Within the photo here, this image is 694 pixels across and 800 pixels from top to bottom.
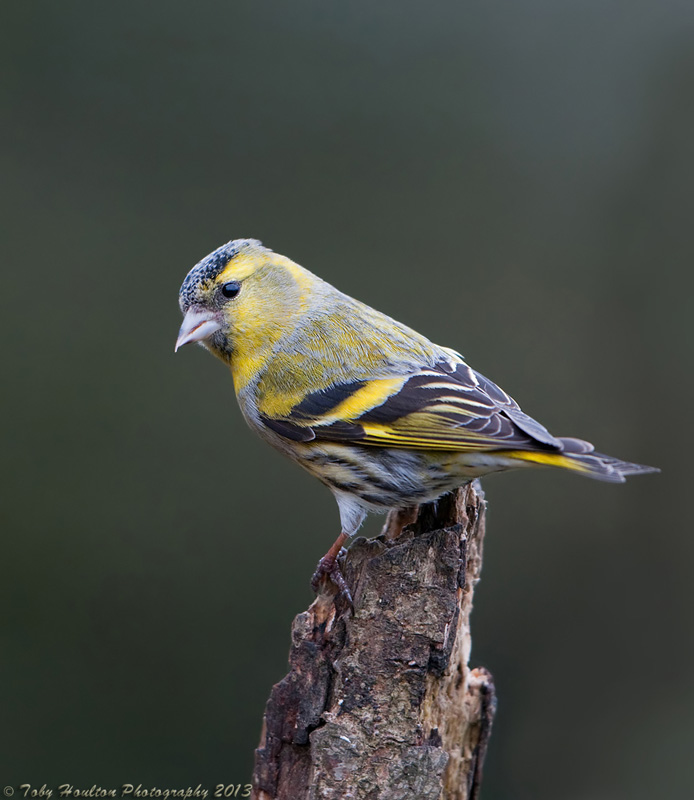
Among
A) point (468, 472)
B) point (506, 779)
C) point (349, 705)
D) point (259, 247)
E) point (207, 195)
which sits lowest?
point (506, 779)

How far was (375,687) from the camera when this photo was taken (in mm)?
2908

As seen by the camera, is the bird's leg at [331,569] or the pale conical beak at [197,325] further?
A: the pale conical beak at [197,325]

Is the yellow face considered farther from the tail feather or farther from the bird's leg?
the tail feather

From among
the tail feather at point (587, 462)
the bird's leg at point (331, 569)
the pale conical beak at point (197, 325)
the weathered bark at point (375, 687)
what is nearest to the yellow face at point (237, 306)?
the pale conical beak at point (197, 325)

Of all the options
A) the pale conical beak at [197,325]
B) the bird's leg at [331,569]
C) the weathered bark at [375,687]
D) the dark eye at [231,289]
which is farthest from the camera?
the dark eye at [231,289]

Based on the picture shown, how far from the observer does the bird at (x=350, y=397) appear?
3293 mm

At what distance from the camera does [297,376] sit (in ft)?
12.4

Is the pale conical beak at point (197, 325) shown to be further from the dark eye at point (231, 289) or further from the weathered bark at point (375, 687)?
the weathered bark at point (375, 687)

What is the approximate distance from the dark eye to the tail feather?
156 centimetres

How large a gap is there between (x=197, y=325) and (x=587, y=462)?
5.96 ft

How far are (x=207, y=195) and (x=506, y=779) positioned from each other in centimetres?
439

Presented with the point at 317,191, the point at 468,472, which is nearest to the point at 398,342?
the point at 468,472

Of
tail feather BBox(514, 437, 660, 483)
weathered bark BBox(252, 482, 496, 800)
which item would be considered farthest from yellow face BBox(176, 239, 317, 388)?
tail feather BBox(514, 437, 660, 483)

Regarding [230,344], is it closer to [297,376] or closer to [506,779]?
[297,376]
